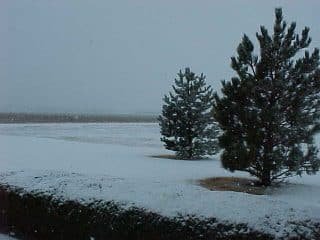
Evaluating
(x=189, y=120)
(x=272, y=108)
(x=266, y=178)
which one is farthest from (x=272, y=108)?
(x=189, y=120)

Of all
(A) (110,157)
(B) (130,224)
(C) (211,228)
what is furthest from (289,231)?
(A) (110,157)

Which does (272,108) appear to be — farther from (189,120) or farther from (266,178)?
(189,120)

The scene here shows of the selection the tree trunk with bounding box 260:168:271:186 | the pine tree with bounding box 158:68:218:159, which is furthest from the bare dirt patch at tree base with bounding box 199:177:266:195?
the pine tree with bounding box 158:68:218:159

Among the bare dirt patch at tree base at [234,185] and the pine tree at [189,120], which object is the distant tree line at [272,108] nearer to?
the bare dirt patch at tree base at [234,185]

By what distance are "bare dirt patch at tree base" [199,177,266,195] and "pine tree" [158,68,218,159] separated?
7348 millimetres

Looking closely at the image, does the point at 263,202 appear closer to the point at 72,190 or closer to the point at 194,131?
the point at 72,190

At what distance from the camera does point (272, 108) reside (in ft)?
49.9

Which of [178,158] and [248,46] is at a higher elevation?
→ [248,46]

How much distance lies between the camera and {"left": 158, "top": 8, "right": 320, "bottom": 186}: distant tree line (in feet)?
49.9

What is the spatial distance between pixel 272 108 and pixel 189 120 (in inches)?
401

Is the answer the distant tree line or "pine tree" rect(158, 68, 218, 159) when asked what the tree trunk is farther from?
"pine tree" rect(158, 68, 218, 159)

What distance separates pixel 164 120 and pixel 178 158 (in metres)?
2.46

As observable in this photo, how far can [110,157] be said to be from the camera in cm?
2198

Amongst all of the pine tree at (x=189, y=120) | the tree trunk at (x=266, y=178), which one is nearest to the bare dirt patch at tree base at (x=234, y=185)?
the tree trunk at (x=266, y=178)
